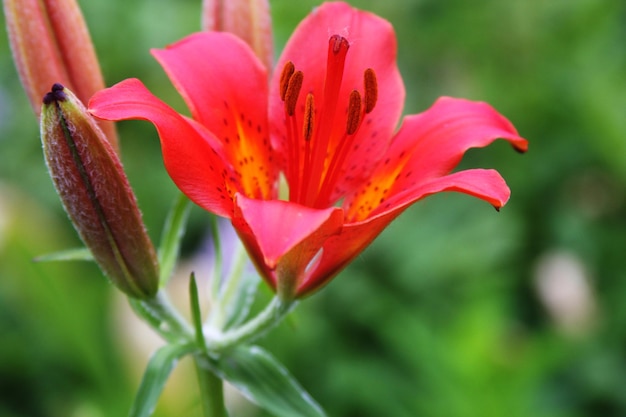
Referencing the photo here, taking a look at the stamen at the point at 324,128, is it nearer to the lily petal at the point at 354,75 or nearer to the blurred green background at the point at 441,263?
the lily petal at the point at 354,75

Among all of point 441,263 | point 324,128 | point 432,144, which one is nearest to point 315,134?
point 324,128

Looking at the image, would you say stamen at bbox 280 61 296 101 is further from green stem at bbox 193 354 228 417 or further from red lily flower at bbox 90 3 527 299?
green stem at bbox 193 354 228 417

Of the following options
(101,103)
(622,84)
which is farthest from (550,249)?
(101,103)

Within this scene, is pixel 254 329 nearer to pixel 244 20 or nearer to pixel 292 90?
pixel 292 90

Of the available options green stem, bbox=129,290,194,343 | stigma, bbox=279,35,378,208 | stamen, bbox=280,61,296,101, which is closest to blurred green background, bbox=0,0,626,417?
green stem, bbox=129,290,194,343

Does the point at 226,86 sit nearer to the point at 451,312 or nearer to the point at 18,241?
the point at 18,241
